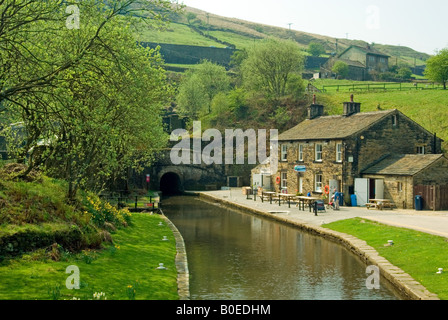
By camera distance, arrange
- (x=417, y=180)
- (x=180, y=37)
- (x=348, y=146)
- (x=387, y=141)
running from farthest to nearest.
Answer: (x=180, y=37)
(x=387, y=141)
(x=348, y=146)
(x=417, y=180)

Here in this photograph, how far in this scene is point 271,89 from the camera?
7794cm

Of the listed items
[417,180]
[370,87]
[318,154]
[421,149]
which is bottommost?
[417,180]

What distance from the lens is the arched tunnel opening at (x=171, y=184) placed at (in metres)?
59.8

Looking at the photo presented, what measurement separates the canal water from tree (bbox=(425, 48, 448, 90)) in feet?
180

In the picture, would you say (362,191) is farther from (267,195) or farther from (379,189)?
(267,195)

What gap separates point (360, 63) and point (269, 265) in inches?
4106

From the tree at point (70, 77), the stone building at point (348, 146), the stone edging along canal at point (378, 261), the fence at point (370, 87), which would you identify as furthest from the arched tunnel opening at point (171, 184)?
the fence at point (370, 87)

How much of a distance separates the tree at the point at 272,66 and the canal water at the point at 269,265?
4865cm

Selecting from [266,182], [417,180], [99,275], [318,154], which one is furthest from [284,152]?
[99,275]

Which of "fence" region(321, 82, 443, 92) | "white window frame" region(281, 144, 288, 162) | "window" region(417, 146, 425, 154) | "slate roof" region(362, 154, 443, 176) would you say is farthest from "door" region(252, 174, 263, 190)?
"fence" region(321, 82, 443, 92)

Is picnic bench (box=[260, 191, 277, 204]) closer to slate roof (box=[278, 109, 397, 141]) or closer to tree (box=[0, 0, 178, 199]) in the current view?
slate roof (box=[278, 109, 397, 141])

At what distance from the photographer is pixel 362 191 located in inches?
1492

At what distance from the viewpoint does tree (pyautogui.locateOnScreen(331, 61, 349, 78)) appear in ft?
347

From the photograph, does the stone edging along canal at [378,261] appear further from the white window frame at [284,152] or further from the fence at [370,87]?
the fence at [370,87]
